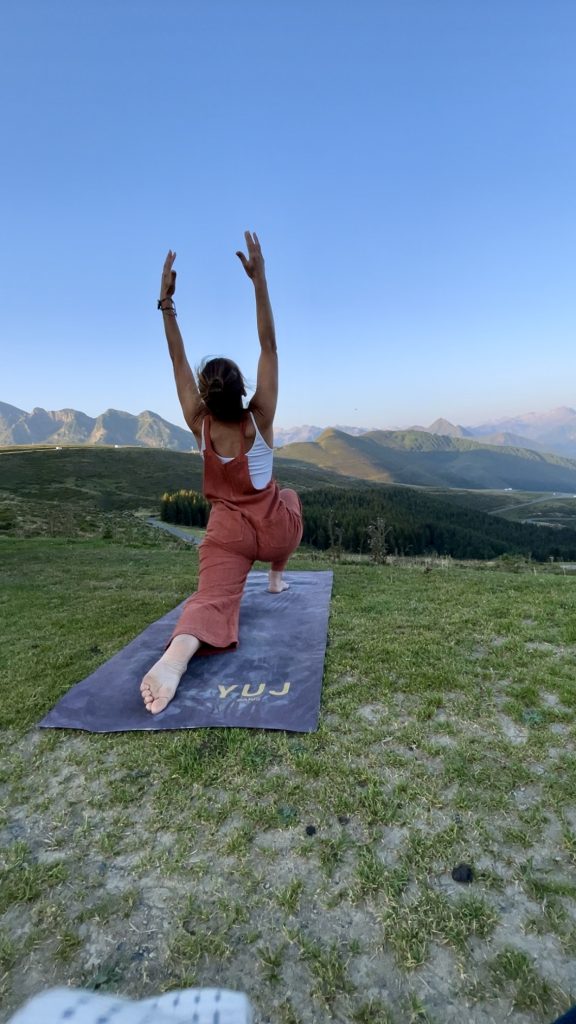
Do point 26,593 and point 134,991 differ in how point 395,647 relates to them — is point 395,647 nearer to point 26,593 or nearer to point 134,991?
point 134,991

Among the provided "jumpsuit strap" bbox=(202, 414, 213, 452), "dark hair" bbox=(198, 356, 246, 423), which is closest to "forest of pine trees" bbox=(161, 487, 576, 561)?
"jumpsuit strap" bbox=(202, 414, 213, 452)

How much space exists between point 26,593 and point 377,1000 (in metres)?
7.51

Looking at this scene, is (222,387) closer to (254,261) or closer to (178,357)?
(178,357)

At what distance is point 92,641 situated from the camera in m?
5.04

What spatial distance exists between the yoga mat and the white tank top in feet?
5.12

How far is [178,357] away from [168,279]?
25.5 inches

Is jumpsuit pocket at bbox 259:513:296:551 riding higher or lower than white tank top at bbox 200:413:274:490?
lower

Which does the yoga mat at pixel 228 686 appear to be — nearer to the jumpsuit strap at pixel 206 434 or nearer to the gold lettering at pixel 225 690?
the gold lettering at pixel 225 690

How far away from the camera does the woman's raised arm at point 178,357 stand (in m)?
4.08

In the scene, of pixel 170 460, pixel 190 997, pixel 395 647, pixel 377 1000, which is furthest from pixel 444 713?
pixel 170 460

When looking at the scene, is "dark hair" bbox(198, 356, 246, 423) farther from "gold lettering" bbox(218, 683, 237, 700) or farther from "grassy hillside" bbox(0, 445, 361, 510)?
"grassy hillside" bbox(0, 445, 361, 510)

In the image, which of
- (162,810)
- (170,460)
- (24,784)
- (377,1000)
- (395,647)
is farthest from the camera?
(170,460)

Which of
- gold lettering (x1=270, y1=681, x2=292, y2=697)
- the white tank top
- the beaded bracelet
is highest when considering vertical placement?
the beaded bracelet

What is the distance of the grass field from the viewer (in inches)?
64.3
